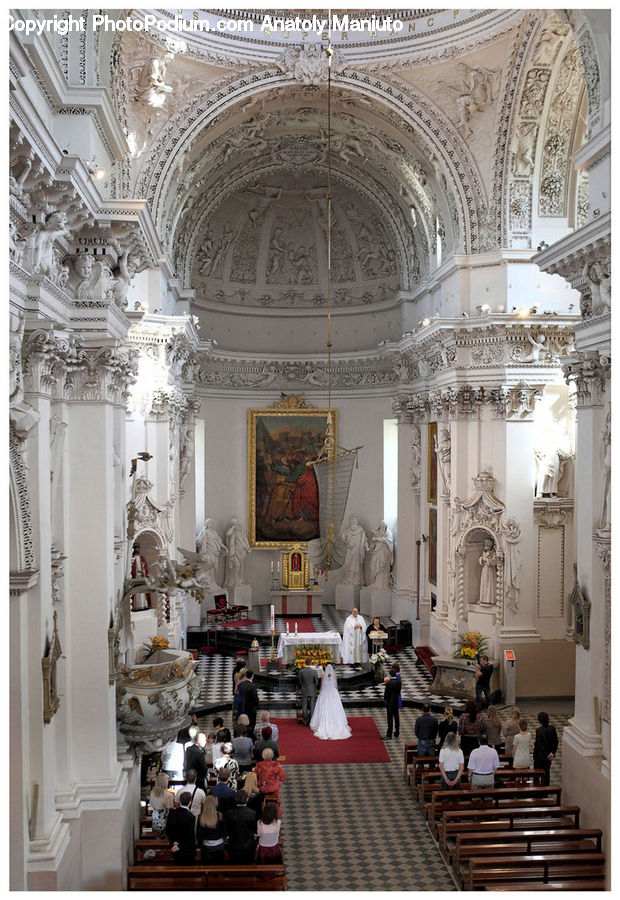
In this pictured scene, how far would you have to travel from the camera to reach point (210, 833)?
8.76m

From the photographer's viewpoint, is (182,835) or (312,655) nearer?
(182,835)

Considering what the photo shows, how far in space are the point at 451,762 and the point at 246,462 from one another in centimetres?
1568

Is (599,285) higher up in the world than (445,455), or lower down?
higher up

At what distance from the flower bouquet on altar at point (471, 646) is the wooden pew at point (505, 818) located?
20.4 feet

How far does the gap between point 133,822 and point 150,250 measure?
23.6ft

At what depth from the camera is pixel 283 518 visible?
2575 cm

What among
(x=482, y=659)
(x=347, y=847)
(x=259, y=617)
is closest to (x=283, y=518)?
(x=259, y=617)

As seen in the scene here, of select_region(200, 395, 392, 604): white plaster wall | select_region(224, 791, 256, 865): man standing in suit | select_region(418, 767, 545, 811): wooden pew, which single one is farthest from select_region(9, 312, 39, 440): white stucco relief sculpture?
select_region(200, 395, 392, 604): white plaster wall

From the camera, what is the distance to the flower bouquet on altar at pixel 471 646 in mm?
16766

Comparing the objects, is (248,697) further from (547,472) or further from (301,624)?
(301,624)

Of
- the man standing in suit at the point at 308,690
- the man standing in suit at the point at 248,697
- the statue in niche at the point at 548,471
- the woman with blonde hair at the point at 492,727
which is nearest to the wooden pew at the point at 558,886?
the woman with blonde hair at the point at 492,727

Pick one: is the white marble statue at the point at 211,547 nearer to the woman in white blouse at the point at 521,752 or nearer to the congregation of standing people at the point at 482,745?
the congregation of standing people at the point at 482,745

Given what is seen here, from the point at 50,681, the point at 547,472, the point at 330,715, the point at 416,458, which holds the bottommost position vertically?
the point at 330,715

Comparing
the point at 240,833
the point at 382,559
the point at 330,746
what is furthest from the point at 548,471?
the point at 240,833
